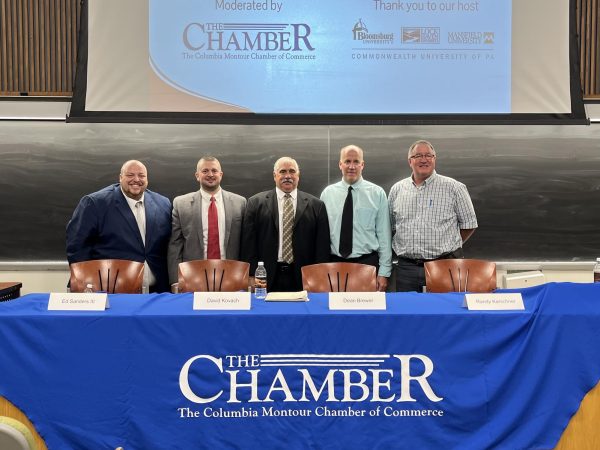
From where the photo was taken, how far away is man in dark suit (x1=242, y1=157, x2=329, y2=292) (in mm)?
4738

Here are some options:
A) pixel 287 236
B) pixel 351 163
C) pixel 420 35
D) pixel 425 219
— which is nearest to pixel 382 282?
pixel 425 219

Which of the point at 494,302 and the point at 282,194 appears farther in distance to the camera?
the point at 282,194

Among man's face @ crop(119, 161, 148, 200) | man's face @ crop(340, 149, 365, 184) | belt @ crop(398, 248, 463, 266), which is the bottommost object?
belt @ crop(398, 248, 463, 266)

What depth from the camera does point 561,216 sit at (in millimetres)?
5914

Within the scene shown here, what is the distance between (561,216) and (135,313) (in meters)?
4.56

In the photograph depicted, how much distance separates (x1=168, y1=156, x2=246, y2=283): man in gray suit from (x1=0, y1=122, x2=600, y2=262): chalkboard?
2.80ft

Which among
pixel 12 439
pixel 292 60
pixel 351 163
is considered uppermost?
pixel 292 60

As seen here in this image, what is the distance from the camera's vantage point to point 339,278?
408cm

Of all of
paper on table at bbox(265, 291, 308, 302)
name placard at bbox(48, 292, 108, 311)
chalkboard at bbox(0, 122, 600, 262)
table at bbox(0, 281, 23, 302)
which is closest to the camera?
name placard at bbox(48, 292, 108, 311)

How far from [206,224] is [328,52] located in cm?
186

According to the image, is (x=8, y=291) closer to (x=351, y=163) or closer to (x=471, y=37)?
(x=351, y=163)

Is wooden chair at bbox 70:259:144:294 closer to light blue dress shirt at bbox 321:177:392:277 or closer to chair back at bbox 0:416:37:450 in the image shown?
light blue dress shirt at bbox 321:177:392:277

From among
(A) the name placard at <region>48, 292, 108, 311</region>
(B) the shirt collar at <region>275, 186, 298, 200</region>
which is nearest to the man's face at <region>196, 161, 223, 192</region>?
(B) the shirt collar at <region>275, 186, 298, 200</region>

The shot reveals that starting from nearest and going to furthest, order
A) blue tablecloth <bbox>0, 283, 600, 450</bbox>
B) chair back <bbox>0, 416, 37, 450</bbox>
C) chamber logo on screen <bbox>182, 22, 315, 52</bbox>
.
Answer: chair back <bbox>0, 416, 37, 450</bbox>, blue tablecloth <bbox>0, 283, 600, 450</bbox>, chamber logo on screen <bbox>182, 22, 315, 52</bbox>
